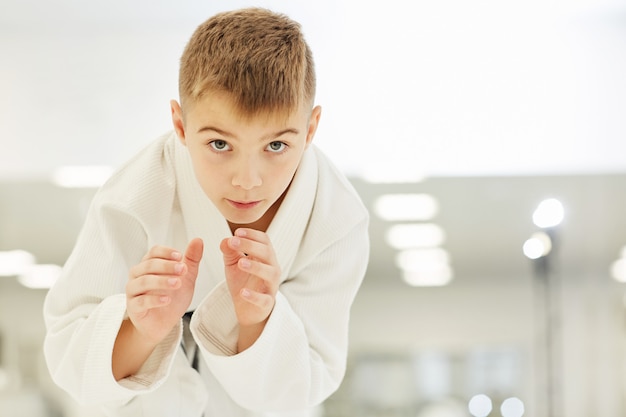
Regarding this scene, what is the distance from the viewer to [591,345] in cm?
192

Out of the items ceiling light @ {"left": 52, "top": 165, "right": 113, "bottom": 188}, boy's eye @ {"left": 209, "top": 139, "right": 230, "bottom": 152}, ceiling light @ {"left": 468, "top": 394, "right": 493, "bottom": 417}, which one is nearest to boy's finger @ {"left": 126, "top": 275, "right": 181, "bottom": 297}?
boy's eye @ {"left": 209, "top": 139, "right": 230, "bottom": 152}

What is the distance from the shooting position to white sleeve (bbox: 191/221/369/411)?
2.29 ft

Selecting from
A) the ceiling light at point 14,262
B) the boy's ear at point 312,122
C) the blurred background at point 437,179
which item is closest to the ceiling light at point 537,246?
the blurred background at point 437,179

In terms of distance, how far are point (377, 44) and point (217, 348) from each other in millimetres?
938

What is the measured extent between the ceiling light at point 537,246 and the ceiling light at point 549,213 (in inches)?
1.1

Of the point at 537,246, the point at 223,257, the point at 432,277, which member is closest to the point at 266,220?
the point at 223,257

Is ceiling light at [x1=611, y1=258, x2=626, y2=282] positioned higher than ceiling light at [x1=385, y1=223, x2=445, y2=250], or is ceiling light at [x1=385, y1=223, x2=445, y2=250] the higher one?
ceiling light at [x1=385, y1=223, x2=445, y2=250]

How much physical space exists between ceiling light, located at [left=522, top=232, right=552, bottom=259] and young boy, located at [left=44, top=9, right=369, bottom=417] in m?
1.17

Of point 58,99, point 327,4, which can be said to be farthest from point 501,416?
point 58,99

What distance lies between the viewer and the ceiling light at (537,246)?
1.90m

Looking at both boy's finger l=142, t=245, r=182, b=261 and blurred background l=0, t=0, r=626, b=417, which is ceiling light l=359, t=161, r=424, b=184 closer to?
blurred background l=0, t=0, r=626, b=417

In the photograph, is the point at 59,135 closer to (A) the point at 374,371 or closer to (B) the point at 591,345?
(A) the point at 374,371

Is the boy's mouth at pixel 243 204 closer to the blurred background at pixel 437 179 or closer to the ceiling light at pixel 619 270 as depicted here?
the blurred background at pixel 437 179

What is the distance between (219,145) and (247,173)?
30 millimetres
